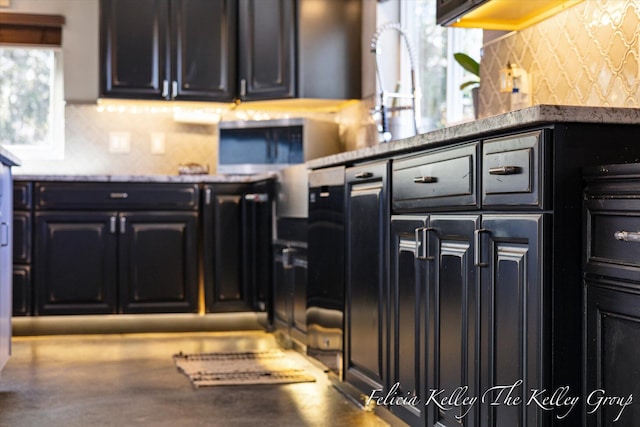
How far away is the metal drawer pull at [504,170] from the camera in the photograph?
1.91m

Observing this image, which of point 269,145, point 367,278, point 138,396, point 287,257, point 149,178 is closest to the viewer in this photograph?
point 367,278

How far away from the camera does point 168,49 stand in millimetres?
5473

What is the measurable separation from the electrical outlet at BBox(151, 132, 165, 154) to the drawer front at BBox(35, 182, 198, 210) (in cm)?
66

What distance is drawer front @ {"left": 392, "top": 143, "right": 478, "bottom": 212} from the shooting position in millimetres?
2168

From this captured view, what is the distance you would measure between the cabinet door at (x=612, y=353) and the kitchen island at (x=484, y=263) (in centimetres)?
3

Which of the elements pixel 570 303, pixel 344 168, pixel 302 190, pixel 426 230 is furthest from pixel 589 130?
pixel 302 190

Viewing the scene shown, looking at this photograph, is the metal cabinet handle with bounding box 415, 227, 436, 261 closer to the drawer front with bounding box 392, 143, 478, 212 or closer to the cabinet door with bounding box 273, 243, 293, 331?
the drawer front with bounding box 392, 143, 478, 212

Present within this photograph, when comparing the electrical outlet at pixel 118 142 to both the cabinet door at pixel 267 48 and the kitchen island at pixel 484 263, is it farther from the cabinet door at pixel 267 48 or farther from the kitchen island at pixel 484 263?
the kitchen island at pixel 484 263

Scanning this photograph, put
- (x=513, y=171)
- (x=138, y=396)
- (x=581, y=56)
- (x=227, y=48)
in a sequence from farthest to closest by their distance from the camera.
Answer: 1. (x=227, y=48)
2. (x=138, y=396)
3. (x=581, y=56)
4. (x=513, y=171)

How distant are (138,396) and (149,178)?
6.38 ft

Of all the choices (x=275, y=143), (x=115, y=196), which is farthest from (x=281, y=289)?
(x=115, y=196)

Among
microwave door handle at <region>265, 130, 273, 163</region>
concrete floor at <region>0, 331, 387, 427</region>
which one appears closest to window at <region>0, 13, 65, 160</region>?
microwave door handle at <region>265, 130, 273, 163</region>

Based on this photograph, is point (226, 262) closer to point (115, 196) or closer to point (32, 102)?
point (115, 196)

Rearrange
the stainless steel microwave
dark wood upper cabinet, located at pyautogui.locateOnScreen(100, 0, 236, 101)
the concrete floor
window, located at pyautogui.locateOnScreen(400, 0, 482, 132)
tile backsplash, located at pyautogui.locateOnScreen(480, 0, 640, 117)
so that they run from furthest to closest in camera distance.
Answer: dark wood upper cabinet, located at pyautogui.locateOnScreen(100, 0, 236, 101) < the stainless steel microwave < window, located at pyautogui.locateOnScreen(400, 0, 482, 132) < the concrete floor < tile backsplash, located at pyautogui.locateOnScreen(480, 0, 640, 117)
